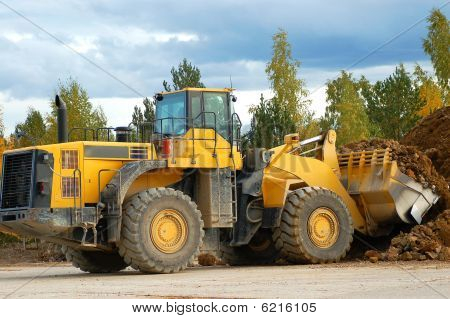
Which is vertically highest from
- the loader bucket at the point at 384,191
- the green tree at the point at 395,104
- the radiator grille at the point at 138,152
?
the green tree at the point at 395,104

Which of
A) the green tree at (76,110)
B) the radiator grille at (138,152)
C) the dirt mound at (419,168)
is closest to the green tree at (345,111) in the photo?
the green tree at (76,110)

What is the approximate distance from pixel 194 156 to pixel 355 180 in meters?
4.53

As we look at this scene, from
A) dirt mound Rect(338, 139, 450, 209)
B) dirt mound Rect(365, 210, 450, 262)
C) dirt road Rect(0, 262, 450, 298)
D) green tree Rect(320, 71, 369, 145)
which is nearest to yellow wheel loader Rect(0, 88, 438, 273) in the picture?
dirt mound Rect(338, 139, 450, 209)

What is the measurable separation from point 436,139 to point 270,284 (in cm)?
1075

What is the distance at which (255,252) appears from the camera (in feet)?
71.6

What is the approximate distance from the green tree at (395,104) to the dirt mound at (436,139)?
92.2 feet

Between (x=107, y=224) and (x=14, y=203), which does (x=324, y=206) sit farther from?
(x=14, y=203)

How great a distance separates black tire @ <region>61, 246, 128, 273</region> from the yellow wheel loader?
0.03 m

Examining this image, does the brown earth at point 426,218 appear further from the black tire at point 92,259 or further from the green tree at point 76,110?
the green tree at point 76,110

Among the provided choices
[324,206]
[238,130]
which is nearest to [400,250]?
[324,206]

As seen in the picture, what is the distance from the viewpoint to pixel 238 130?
19891 mm

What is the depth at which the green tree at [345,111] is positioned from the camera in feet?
199

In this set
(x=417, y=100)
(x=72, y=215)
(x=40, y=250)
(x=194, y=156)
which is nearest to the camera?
(x=72, y=215)
